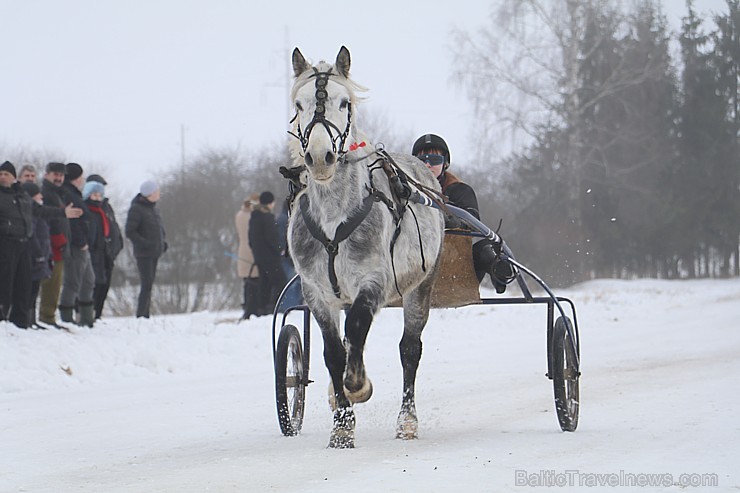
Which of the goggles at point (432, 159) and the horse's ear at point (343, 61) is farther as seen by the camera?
the goggles at point (432, 159)

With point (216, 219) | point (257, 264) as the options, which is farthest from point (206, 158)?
point (257, 264)

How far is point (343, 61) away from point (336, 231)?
105 centimetres

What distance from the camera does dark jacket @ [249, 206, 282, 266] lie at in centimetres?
1521

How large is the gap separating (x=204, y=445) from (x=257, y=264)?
8939mm

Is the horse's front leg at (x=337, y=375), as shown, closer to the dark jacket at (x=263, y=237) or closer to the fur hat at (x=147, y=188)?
the fur hat at (x=147, y=188)

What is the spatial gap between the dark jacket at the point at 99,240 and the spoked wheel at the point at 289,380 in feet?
19.9

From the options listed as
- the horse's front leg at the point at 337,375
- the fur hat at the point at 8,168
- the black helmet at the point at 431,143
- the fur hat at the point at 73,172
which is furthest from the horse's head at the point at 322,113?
the fur hat at the point at 73,172

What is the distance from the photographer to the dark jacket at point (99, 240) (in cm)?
1266

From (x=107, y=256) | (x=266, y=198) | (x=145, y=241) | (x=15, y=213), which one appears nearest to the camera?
(x=15, y=213)

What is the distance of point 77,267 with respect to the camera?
1188cm

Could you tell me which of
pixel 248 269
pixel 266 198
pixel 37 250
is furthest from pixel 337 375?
pixel 248 269

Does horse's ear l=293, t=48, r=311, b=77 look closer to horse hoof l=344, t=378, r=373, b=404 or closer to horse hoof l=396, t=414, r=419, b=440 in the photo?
horse hoof l=344, t=378, r=373, b=404

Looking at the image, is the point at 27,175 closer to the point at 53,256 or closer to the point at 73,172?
the point at 73,172

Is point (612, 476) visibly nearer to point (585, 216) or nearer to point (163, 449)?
point (163, 449)
